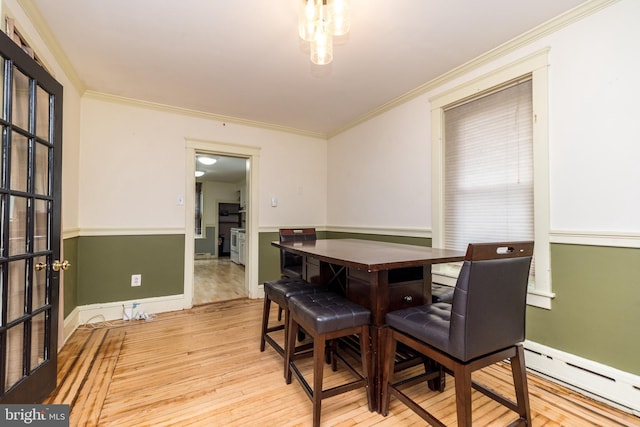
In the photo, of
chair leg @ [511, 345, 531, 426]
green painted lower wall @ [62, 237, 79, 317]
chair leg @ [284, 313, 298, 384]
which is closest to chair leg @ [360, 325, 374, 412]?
chair leg @ [284, 313, 298, 384]

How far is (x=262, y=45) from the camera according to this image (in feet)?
7.06

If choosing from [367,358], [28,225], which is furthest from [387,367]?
[28,225]

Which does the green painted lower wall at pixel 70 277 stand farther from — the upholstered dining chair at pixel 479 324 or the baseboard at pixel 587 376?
the baseboard at pixel 587 376

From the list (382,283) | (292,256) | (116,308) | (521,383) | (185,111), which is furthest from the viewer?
(185,111)

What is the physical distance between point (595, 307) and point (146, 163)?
410 centimetres

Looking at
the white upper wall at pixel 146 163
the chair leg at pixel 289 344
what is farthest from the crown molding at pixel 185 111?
the chair leg at pixel 289 344

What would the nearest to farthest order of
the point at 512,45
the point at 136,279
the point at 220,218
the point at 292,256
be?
1. the point at 512,45
2. the point at 292,256
3. the point at 136,279
4. the point at 220,218

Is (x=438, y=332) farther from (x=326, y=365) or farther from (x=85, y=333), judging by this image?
(x=85, y=333)

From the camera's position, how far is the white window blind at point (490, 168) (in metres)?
2.13

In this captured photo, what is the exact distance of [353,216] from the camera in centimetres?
387

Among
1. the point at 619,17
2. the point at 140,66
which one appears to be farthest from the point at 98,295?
the point at 619,17

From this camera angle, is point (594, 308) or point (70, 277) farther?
point (70, 277)

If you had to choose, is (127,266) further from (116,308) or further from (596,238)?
(596,238)

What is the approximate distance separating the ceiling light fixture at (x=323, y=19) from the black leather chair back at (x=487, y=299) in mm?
1323
